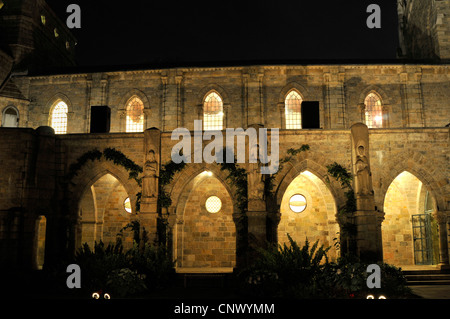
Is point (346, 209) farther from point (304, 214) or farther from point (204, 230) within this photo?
point (204, 230)

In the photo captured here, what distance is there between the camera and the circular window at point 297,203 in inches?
928

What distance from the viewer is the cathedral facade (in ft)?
63.8

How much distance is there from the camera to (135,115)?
2828cm

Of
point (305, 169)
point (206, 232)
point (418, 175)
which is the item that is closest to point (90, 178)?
point (206, 232)

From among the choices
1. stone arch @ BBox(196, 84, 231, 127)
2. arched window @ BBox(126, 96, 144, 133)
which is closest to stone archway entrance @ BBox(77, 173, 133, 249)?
arched window @ BBox(126, 96, 144, 133)

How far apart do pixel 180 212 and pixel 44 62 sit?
17.9 meters

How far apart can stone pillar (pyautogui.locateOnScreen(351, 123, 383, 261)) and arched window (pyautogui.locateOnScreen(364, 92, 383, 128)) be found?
8.58 meters

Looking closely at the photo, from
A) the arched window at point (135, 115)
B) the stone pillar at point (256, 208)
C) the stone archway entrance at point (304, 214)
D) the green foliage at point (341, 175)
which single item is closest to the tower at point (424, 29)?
the stone archway entrance at point (304, 214)

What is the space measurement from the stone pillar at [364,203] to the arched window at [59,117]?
18.6 metres

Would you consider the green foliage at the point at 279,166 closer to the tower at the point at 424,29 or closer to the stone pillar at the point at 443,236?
the stone pillar at the point at 443,236

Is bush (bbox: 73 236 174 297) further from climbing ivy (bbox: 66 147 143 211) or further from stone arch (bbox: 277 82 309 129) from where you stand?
stone arch (bbox: 277 82 309 129)

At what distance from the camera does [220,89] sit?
2761 cm

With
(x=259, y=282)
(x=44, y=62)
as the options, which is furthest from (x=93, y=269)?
(x=44, y=62)
